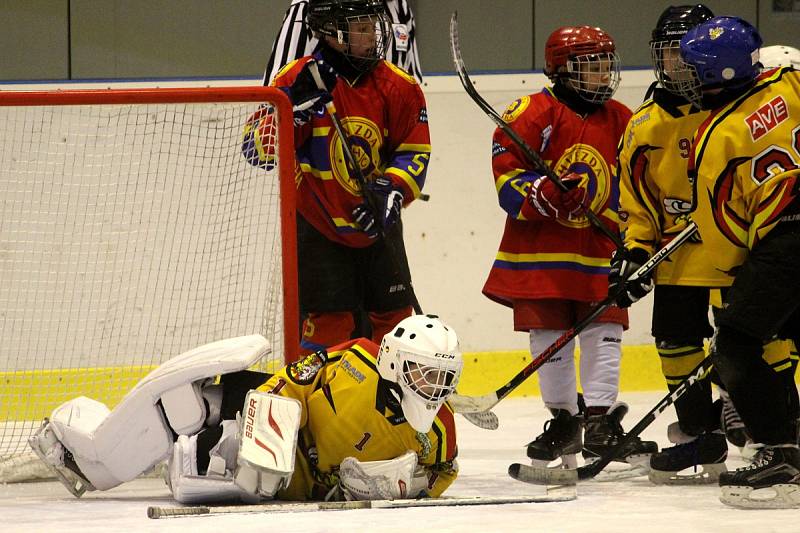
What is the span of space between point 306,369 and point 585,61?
1.23m

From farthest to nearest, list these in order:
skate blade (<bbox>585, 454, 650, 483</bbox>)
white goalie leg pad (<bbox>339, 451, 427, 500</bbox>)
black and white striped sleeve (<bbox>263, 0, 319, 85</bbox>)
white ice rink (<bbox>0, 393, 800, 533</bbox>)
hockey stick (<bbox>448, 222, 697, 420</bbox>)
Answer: black and white striped sleeve (<bbox>263, 0, 319, 85</bbox>)
skate blade (<bbox>585, 454, 650, 483</bbox>)
hockey stick (<bbox>448, 222, 697, 420</bbox>)
white goalie leg pad (<bbox>339, 451, 427, 500</bbox>)
white ice rink (<bbox>0, 393, 800, 533</bbox>)

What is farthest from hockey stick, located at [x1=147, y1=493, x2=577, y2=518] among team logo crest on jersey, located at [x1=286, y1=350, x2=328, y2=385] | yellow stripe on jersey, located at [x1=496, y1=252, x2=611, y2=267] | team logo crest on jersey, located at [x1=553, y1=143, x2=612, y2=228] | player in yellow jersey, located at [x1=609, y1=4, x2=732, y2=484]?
team logo crest on jersey, located at [x1=553, y1=143, x2=612, y2=228]

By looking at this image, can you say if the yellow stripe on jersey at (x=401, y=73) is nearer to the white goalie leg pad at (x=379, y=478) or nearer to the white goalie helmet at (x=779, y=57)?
the white goalie helmet at (x=779, y=57)

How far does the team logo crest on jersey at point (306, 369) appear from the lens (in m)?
2.99

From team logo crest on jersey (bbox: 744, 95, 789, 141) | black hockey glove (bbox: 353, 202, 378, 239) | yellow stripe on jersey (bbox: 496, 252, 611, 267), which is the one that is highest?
team logo crest on jersey (bbox: 744, 95, 789, 141)

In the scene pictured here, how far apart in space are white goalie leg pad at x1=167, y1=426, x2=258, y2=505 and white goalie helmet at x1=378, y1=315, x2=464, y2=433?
1.28ft

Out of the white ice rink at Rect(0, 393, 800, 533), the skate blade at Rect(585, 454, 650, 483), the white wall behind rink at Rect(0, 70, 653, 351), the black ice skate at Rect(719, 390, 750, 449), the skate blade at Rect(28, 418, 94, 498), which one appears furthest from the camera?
the white wall behind rink at Rect(0, 70, 653, 351)

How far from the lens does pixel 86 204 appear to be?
4359mm

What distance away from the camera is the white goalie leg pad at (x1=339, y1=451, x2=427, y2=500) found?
115 inches

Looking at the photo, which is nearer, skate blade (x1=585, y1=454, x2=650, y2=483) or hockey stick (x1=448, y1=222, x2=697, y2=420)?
hockey stick (x1=448, y1=222, x2=697, y2=420)

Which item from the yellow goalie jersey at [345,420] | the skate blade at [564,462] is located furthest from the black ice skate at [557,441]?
the yellow goalie jersey at [345,420]

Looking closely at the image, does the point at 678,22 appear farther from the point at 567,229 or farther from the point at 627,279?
the point at 627,279

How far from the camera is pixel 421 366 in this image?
9.32 feet

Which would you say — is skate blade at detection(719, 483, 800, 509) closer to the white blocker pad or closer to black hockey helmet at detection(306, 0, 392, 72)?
the white blocker pad
